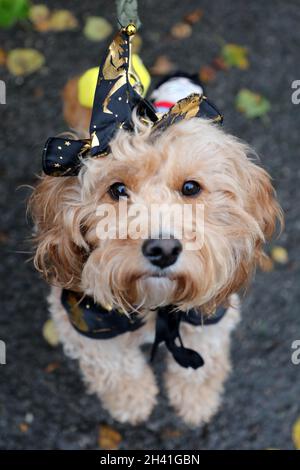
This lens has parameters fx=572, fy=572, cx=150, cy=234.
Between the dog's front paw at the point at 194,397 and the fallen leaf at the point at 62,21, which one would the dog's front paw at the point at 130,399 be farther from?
the fallen leaf at the point at 62,21

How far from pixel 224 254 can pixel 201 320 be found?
49 centimetres

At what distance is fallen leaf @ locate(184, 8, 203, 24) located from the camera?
11.1 feet

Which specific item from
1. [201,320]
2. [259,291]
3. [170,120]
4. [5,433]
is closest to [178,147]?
[170,120]

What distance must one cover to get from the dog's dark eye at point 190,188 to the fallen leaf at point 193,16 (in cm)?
204

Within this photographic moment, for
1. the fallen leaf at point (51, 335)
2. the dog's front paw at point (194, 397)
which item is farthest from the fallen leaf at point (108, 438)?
the fallen leaf at point (51, 335)

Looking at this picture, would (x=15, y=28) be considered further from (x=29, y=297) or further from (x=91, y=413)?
(x=91, y=413)

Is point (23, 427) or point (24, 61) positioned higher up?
point (24, 61)

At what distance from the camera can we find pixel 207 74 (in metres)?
3.25

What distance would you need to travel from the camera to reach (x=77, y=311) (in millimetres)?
2082

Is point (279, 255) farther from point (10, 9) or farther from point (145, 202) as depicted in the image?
point (10, 9)

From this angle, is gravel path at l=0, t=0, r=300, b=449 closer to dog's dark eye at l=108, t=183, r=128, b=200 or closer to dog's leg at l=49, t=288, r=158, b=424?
dog's leg at l=49, t=288, r=158, b=424

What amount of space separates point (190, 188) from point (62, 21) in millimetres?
2086

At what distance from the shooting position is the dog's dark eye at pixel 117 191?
168cm

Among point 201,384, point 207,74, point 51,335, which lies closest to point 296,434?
point 201,384
